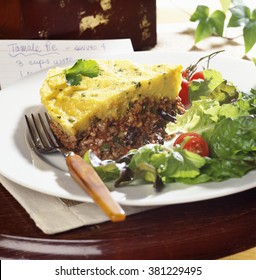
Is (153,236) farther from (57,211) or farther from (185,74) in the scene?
(185,74)

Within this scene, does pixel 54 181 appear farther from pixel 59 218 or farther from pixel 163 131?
pixel 163 131

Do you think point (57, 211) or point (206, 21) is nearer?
point (57, 211)

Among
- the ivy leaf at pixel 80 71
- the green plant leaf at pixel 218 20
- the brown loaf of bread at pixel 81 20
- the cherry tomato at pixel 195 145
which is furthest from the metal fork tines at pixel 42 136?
the green plant leaf at pixel 218 20

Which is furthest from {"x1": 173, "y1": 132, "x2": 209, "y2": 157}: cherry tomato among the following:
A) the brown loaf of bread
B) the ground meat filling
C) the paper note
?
the brown loaf of bread

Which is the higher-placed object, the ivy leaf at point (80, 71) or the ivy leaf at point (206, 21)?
the ivy leaf at point (80, 71)

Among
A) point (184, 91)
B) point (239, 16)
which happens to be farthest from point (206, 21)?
point (184, 91)

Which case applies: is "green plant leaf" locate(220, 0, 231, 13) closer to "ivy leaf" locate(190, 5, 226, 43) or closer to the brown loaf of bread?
"ivy leaf" locate(190, 5, 226, 43)

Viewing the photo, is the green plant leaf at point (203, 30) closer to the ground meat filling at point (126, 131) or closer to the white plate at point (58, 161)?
the white plate at point (58, 161)
